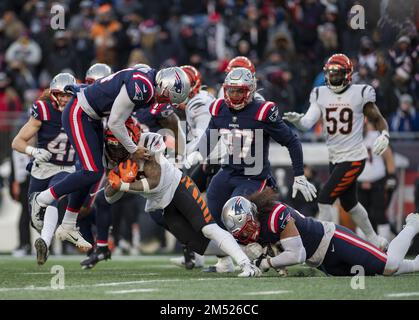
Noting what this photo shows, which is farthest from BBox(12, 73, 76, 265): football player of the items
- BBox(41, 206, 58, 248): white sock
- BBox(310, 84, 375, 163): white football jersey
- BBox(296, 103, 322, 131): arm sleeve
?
BBox(310, 84, 375, 163): white football jersey

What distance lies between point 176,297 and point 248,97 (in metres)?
2.59

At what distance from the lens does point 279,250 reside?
314 inches

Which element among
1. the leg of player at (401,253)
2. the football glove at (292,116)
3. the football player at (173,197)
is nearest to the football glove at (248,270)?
the football player at (173,197)

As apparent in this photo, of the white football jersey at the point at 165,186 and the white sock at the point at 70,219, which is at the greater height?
the white football jersey at the point at 165,186

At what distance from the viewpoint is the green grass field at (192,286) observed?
669cm

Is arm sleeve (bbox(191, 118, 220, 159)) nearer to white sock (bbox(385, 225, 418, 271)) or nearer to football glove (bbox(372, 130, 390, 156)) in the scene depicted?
football glove (bbox(372, 130, 390, 156))

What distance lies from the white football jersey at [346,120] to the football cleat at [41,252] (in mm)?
3177

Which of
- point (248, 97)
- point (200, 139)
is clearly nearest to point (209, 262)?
point (200, 139)

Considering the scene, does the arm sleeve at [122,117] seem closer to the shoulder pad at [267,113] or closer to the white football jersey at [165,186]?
the white football jersey at [165,186]

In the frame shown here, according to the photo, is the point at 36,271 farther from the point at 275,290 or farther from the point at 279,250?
the point at 275,290

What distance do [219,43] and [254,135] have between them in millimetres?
7323

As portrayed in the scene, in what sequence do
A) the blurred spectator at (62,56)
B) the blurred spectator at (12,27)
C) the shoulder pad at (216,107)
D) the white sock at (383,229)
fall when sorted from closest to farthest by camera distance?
1. the shoulder pad at (216,107)
2. the white sock at (383,229)
3. the blurred spectator at (62,56)
4. the blurred spectator at (12,27)

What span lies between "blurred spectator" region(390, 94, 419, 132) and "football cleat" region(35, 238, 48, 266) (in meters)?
6.26

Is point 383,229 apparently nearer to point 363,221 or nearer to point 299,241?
point 363,221
